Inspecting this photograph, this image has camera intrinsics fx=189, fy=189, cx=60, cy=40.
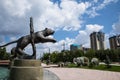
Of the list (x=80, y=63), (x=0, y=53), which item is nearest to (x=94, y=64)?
(x=80, y=63)

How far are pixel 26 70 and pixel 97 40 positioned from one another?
98.0 meters

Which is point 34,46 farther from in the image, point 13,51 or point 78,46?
point 78,46

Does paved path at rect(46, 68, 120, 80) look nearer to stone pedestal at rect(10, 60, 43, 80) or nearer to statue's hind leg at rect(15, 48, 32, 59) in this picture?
statue's hind leg at rect(15, 48, 32, 59)

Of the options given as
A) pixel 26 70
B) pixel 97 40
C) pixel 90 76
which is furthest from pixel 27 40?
pixel 97 40

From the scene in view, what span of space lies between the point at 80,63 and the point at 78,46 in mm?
76111

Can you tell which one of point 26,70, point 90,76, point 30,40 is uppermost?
point 30,40

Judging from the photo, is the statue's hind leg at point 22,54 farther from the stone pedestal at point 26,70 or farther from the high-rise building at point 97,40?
the high-rise building at point 97,40

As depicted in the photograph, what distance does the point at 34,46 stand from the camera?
10422mm

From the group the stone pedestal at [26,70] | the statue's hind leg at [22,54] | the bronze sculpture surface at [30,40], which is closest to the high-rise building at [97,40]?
the bronze sculpture surface at [30,40]

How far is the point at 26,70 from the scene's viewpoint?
926 centimetres

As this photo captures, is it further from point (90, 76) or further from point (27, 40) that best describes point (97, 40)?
point (27, 40)

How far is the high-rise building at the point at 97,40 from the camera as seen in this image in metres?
105

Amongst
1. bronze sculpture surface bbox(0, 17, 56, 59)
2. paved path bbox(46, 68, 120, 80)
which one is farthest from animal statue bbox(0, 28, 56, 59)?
paved path bbox(46, 68, 120, 80)

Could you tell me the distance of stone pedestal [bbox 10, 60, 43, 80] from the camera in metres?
9.24
